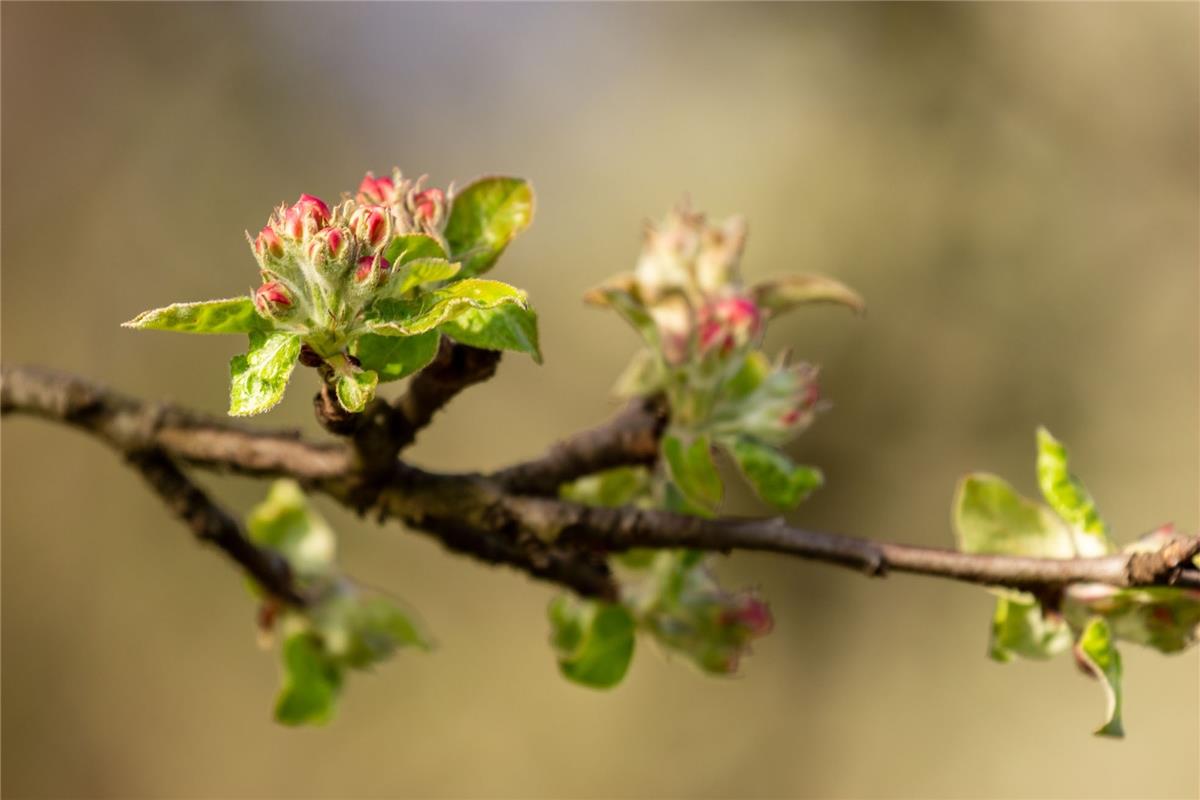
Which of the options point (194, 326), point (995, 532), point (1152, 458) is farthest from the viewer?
point (1152, 458)

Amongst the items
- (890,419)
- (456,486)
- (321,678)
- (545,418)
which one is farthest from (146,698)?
(456,486)

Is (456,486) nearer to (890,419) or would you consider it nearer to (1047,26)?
(890,419)

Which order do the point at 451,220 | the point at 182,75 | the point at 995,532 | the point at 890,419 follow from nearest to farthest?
the point at 451,220 → the point at 995,532 → the point at 890,419 → the point at 182,75

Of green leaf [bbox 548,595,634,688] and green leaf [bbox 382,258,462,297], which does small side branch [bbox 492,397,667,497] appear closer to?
green leaf [bbox 548,595,634,688]

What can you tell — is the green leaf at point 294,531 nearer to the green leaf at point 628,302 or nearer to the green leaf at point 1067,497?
the green leaf at point 628,302

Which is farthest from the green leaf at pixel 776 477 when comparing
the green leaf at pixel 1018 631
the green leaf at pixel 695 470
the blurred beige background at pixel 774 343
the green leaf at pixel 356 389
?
the blurred beige background at pixel 774 343

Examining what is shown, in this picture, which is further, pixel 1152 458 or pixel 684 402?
pixel 1152 458

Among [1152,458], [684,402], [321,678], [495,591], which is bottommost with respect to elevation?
[321,678]

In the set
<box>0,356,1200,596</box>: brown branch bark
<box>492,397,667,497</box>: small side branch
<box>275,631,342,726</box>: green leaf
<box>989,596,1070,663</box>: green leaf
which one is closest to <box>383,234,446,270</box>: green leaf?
<box>0,356,1200,596</box>: brown branch bark
